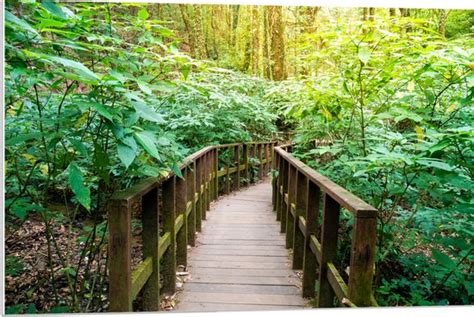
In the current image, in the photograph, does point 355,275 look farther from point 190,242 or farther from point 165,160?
point 190,242

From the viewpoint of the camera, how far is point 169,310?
1.99 metres

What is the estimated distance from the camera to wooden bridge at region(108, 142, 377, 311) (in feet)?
4.05

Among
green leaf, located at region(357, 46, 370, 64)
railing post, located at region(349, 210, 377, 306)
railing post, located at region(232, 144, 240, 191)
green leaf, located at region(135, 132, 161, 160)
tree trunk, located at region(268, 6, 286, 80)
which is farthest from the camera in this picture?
tree trunk, located at region(268, 6, 286, 80)

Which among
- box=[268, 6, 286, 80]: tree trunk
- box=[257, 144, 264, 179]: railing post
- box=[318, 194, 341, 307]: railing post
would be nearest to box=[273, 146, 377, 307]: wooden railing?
box=[318, 194, 341, 307]: railing post

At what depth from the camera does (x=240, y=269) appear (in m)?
2.45

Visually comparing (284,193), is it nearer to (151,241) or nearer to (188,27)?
(151,241)

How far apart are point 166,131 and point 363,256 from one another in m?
1.48

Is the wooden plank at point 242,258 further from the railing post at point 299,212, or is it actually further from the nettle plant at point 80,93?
the nettle plant at point 80,93

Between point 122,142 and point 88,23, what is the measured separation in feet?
1.27

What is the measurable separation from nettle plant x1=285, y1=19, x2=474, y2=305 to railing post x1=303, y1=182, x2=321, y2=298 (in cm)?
25

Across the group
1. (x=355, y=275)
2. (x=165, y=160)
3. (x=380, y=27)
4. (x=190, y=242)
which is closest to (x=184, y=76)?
(x=165, y=160)

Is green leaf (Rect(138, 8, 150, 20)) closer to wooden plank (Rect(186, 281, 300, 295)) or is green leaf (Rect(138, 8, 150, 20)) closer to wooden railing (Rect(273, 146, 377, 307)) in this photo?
wooden railing (Rect(273, 146, 377, 307))

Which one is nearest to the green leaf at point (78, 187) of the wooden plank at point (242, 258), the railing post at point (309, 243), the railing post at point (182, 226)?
the railing post at point (309, 243)

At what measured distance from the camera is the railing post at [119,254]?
3.98ft
